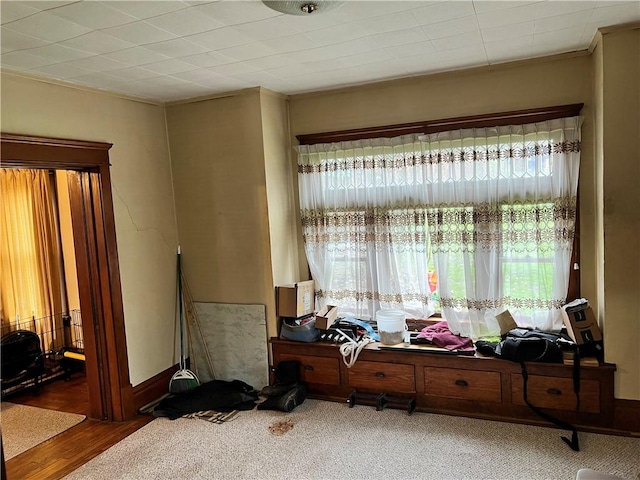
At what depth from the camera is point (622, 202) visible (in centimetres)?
293

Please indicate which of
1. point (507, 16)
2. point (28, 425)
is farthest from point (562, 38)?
point (28, 425)

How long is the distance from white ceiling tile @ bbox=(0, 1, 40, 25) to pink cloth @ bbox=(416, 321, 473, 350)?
309 centimetres

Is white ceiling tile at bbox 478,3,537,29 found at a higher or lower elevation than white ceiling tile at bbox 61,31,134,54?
lower

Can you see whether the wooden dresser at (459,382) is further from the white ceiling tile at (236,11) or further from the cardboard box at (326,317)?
the white ceiling tile at (236,11)

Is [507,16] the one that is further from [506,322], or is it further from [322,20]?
[506,322]

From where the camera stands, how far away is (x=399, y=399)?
3.61 m

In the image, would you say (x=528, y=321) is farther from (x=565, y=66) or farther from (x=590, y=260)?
(x=565, y=66)

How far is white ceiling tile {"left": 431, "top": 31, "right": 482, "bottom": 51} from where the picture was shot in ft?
9.07

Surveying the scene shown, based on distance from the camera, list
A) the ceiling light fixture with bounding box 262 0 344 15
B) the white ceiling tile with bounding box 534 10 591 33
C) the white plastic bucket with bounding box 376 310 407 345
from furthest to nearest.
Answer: the white plastic bucket with bounding box 376 310 407 345, the white ceiling tile with bounding box 534 10 591 33, the ceiling light fixture with bounding box 262 0 344 15

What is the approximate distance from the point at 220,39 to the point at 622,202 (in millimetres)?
2528

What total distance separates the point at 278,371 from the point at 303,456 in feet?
3.10

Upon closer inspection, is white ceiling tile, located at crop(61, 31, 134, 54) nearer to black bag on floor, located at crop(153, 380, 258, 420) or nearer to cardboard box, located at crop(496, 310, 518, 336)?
black bag on floor, located at crop(153, 380, 258, 420)

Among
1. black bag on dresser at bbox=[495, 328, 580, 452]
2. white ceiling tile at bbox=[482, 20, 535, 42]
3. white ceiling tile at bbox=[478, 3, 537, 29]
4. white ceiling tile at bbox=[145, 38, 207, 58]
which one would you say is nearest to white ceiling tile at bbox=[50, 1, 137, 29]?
white ceiling tile at bbox=[145, 38, 207, 58]

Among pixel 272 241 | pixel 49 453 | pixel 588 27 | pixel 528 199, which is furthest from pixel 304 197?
pixel 49 453
